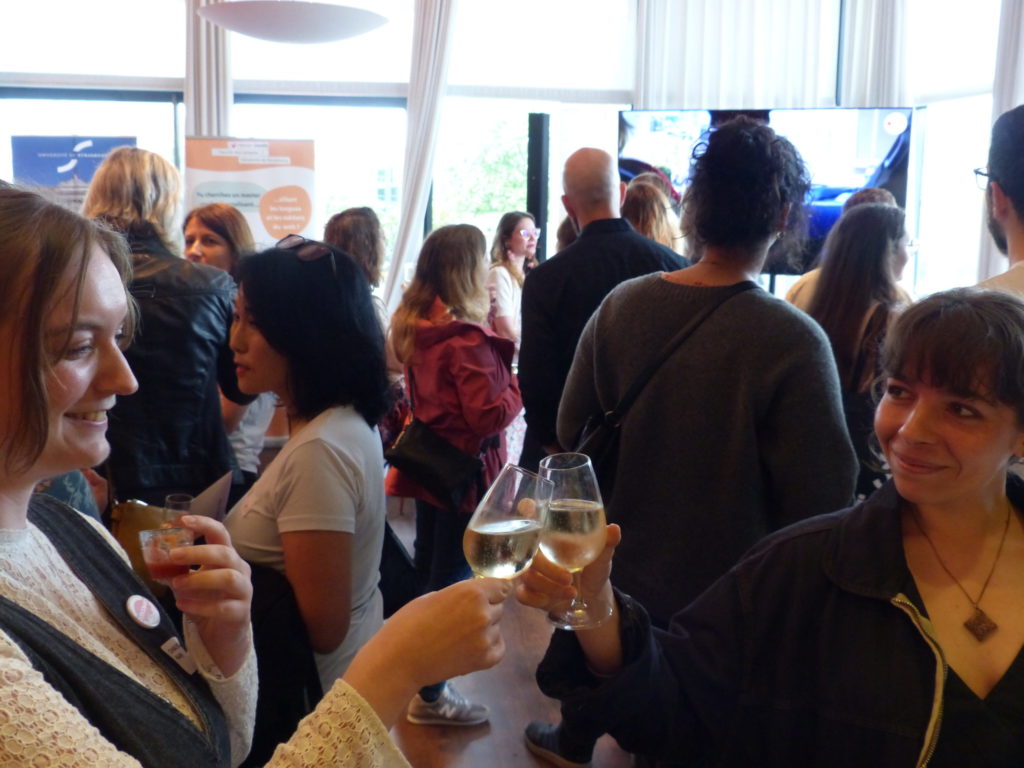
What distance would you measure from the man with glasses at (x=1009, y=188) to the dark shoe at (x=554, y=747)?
1.79 meters

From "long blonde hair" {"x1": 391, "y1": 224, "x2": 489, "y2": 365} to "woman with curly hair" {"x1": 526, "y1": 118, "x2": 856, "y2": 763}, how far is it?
1.35 meters

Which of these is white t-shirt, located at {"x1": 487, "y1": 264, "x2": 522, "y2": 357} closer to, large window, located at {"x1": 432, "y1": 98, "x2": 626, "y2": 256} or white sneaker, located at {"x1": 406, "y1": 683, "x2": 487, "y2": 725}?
large window, located at {"x1": 432, "y1": 98, "x2": 626, "y2": 256}

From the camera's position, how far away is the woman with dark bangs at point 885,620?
1312mm

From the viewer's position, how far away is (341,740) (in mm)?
1032

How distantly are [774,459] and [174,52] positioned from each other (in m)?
6.28

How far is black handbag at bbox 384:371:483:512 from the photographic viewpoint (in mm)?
3238

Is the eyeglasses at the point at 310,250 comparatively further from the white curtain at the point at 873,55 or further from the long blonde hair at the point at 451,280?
the white curtain at the point at 873,55

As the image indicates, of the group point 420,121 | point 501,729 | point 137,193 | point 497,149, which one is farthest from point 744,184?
point 497,149

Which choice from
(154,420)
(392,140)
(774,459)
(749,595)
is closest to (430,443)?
(154,420)

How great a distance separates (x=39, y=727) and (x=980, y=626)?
1.16 metres

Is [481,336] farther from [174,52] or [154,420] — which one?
[174,52]

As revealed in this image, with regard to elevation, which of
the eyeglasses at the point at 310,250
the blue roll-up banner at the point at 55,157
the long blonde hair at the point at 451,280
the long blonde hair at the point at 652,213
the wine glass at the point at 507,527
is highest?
the blue roll-up banner at the point at 55,157

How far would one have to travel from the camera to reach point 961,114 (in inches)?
268

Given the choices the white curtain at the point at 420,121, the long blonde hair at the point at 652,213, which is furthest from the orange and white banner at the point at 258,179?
the long blonde hair at the point at 652,213
